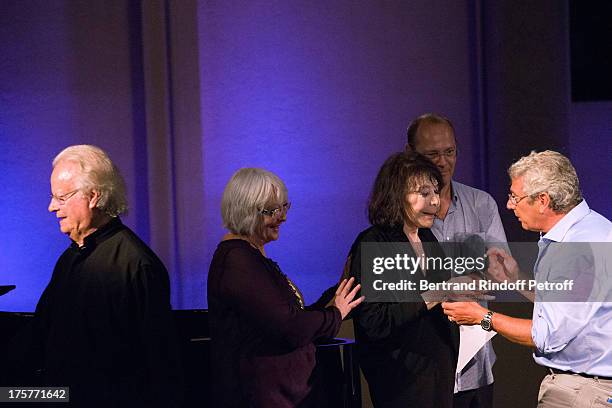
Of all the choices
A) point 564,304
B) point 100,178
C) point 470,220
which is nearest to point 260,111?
point 470,220

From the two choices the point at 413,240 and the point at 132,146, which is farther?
the point at 132,146

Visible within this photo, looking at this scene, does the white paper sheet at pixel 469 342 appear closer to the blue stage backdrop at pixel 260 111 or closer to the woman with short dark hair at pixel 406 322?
the woman with short dark hair at pixel 406 322

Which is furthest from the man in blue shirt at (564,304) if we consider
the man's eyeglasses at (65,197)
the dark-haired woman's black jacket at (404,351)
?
the man's eyeglasses at (65,197)

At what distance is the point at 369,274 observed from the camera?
9.43 ft

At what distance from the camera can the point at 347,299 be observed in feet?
9.34

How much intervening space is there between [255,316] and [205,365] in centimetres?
66

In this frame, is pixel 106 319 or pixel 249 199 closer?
pixel 106 319

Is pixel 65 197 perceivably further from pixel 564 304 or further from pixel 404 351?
pixel 564 304

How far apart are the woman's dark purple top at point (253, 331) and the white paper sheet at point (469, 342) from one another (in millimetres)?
687

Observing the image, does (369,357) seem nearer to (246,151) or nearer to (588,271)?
(588,271)

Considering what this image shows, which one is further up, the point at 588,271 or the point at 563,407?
the point at 588,271

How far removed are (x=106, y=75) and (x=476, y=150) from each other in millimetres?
2038

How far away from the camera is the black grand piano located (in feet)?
9.67

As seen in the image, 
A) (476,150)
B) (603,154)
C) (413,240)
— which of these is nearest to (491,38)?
(476,150)
